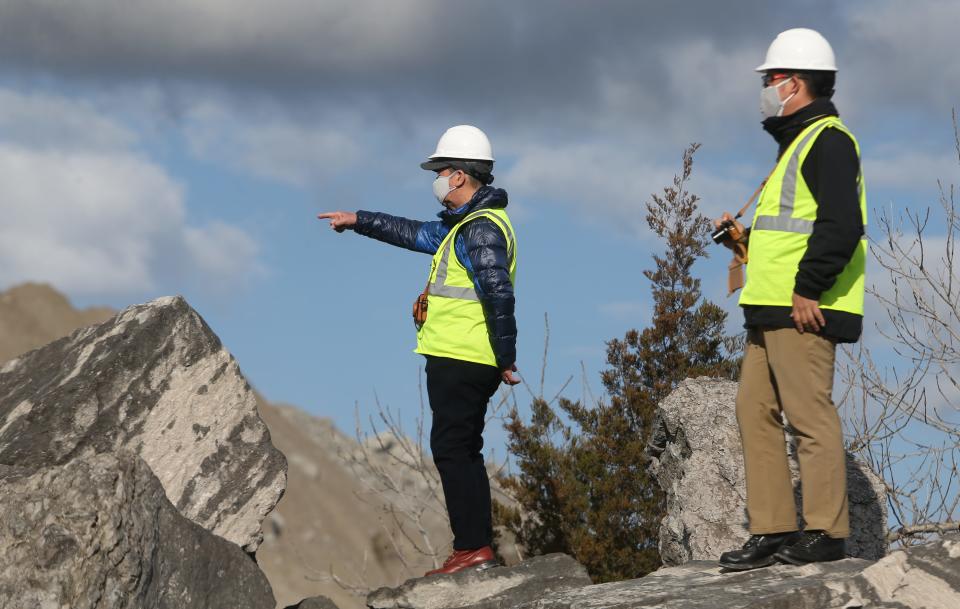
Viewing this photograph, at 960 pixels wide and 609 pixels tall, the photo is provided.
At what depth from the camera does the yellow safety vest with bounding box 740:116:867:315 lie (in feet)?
18.1

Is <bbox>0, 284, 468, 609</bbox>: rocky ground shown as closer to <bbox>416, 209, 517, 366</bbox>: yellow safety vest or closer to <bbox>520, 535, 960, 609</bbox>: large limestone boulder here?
<bbox>416, 209, 517, 366</bbox>: yellow safety vest

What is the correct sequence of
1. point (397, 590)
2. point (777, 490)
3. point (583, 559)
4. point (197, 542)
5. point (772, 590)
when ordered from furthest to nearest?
1. point (583, 559)
2. point (397, 590)
3. point (197, 542)
4. point (777, 490)
5. point (772, 590)

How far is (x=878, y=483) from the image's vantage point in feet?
25.3

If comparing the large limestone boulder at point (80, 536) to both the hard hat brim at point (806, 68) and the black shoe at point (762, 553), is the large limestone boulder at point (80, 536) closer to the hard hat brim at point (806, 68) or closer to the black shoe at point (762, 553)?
the black shoe at point (762, 553)

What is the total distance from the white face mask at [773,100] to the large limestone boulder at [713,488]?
2529mm

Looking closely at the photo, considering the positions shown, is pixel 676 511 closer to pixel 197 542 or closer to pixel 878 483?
pixel 878 483

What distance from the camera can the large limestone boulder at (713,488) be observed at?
25.0ft

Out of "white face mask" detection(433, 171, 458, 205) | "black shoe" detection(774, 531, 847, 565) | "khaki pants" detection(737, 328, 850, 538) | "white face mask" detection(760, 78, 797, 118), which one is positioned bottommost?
"black shoe" detection(774, 531, 847, 565)

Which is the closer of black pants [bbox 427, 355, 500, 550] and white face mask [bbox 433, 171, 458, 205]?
black pants [bbox 427, 355, 500, 550]

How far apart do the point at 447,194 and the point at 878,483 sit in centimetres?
323

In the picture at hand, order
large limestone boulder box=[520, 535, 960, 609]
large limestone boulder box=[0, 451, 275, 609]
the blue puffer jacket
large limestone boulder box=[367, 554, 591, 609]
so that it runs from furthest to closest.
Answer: large limestone boulder box=[367, 554, 591, 609] < the blue puffer jacket < large limestone boulder box=[0, 451, 275, 609] < large limestone boulder box=[520, 535, 960, 609]

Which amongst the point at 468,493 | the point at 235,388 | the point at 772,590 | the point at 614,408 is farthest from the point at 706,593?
the point at 614,408

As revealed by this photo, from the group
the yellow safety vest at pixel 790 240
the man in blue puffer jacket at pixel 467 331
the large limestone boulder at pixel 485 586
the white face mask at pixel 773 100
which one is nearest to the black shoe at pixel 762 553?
the yellow safety vest at pixel 790 240

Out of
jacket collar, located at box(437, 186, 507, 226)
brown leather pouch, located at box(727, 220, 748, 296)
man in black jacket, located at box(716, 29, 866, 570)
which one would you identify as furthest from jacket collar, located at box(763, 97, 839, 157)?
jacket collar, located at box(437, 186, 507, 226)
